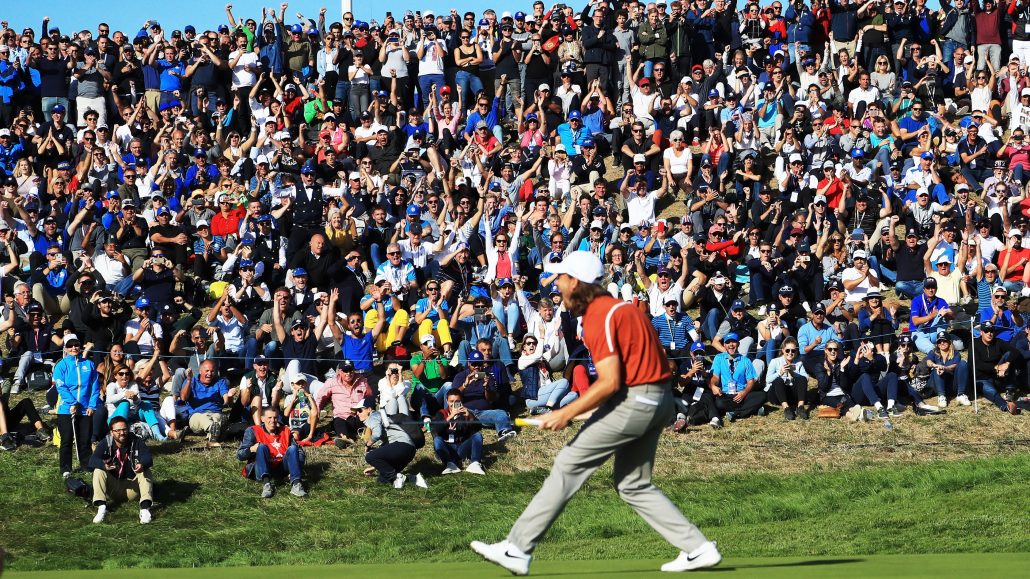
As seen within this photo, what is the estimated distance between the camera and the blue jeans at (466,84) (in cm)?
2408

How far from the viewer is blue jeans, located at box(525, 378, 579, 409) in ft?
52.5

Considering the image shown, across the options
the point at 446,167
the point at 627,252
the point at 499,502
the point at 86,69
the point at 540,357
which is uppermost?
the point at 86,69

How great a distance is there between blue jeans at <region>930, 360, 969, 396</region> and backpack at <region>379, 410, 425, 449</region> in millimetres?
6226

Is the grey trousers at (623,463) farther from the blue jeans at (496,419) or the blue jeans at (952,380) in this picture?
the blue jeans at (952,380)

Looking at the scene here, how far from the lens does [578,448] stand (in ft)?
22.0

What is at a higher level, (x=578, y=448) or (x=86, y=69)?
(x=86, y=69)

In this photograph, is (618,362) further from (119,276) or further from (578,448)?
(119,276)

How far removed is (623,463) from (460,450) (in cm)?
843

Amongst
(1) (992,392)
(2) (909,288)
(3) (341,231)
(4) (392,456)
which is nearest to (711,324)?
(2) (909,288)

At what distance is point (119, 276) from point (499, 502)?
7829 mm

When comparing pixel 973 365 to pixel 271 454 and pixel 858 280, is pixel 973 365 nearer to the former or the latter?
pixel 858 280

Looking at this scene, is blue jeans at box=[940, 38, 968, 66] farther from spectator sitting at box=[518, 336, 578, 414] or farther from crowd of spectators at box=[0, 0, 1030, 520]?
spectator sitting at box=[518, 336, 578, 414]

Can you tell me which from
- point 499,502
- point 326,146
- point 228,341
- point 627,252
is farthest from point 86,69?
point 499,502

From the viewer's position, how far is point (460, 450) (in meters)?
15.1
